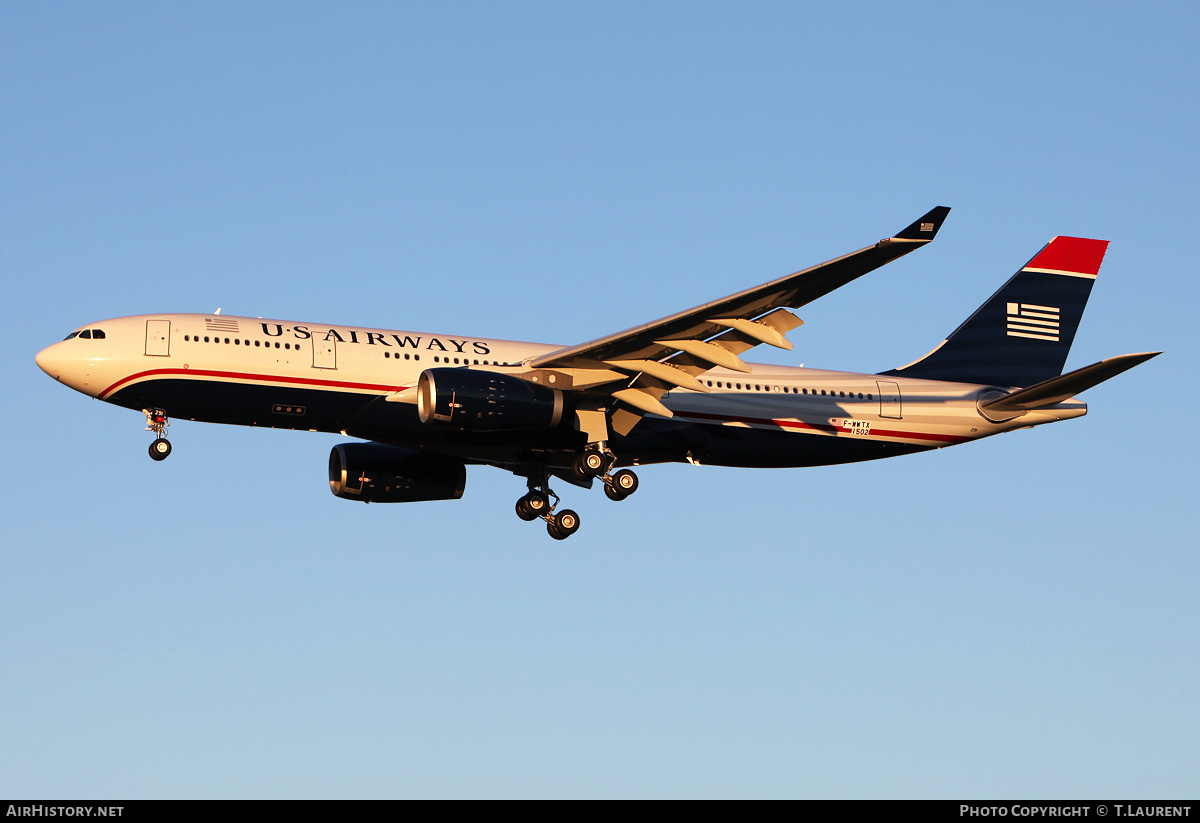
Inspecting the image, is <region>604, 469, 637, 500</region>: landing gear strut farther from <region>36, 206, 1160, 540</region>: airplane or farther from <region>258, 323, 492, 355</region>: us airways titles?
<region>258, 323, 492, 355</region>: us airways titles

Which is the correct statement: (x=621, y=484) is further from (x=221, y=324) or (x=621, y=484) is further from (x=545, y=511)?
(x=221, y=324)

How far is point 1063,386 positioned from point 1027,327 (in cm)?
683

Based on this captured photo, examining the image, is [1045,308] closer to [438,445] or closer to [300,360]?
[438,445]

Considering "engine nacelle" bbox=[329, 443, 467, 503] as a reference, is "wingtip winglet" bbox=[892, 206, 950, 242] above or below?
above

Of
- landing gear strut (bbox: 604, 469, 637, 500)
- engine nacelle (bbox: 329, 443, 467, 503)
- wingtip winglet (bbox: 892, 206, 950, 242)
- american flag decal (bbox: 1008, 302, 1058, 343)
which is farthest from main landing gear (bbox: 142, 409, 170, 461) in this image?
american flag decal (bbox: 1008, 302, 1058, 343)

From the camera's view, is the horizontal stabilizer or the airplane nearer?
the horizontal stabilizer

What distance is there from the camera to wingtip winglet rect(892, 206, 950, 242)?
27.9 meters

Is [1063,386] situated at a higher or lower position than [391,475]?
higher

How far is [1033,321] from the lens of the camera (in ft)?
141

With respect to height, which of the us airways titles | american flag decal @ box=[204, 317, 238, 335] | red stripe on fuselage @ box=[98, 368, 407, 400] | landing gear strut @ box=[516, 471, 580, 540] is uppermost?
american flag decal @ box=[204, 317, 238, 335]

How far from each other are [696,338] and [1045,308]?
15.2 meters

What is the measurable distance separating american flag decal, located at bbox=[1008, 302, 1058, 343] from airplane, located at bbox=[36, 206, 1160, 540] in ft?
9.97

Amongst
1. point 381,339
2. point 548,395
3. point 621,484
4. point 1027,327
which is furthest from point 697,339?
point 1027,327
